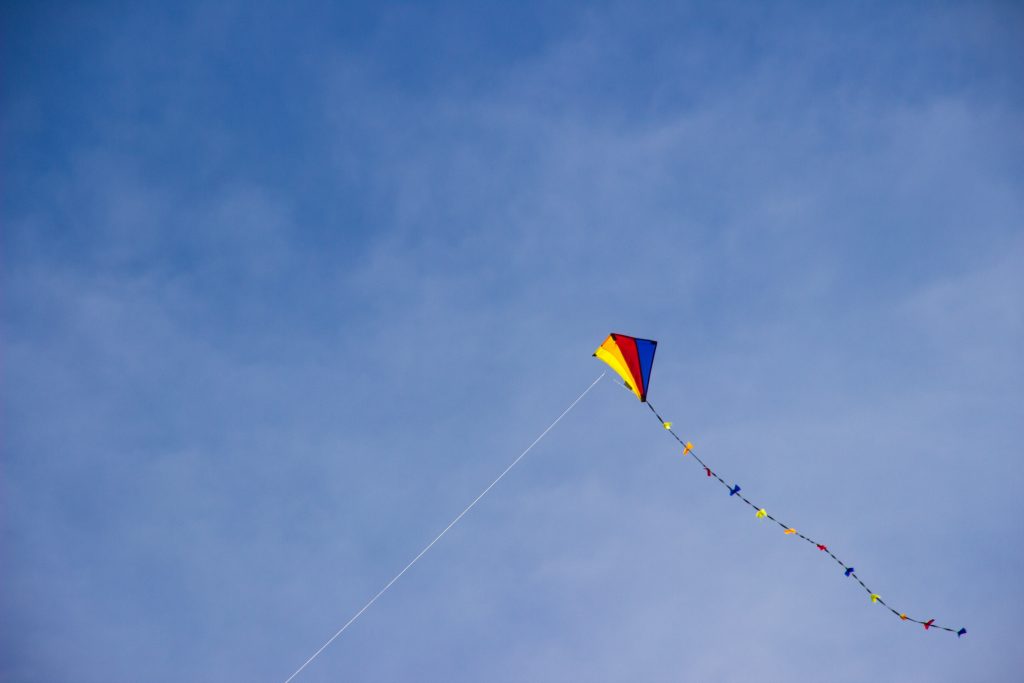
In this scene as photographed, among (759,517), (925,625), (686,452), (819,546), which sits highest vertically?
(686,452)

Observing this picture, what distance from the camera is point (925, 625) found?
16.2 metres

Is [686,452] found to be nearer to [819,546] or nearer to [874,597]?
[819,546]

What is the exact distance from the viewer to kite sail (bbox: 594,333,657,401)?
1800cm

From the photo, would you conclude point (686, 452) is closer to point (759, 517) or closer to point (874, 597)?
point (759, 517)

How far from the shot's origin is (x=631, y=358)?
18141 millimetres

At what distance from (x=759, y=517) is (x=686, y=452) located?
214 centimetres

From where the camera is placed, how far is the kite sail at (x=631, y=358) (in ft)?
59.1

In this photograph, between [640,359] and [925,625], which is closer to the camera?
[925,625]

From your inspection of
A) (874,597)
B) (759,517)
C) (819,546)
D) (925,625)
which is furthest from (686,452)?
(925,625)

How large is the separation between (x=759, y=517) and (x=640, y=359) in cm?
455

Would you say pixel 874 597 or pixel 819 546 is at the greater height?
pixel 819 546

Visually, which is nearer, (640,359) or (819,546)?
(819,546)

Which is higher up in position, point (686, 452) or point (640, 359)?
point (640, 359)

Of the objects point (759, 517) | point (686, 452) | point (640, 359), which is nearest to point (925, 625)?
point (759, 517)
